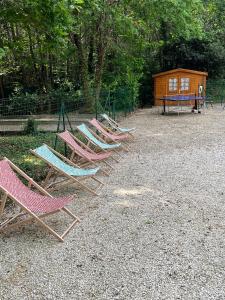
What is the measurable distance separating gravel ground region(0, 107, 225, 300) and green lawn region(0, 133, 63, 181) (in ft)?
4.21

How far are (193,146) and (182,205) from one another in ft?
15.9

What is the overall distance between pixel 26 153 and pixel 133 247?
496 centimetres

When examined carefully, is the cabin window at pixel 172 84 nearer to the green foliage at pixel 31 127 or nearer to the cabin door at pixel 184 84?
the cabin door at pixel 184 84

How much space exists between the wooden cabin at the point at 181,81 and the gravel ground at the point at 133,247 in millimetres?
14881

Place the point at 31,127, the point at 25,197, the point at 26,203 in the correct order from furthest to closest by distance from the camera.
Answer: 1. the point at 31,127
2. the point at 25,197
3. the point at 26,203

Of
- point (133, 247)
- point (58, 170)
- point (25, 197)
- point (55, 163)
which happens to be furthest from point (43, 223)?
point (55, 163)

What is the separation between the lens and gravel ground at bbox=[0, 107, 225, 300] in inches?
138

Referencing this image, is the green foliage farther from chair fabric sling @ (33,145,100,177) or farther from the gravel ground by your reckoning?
chair fabric sling @ (33,145,100,177)

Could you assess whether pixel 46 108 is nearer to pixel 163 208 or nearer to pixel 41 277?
pixel 163 208

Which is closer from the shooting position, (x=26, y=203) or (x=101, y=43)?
(x=26, y=203)

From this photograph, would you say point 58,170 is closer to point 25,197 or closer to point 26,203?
point 25,197

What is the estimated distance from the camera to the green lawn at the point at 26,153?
23.3 feet

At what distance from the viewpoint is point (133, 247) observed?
14.2 ft

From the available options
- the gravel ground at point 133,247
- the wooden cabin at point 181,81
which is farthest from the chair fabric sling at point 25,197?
the wooden cabin at point 181,81
